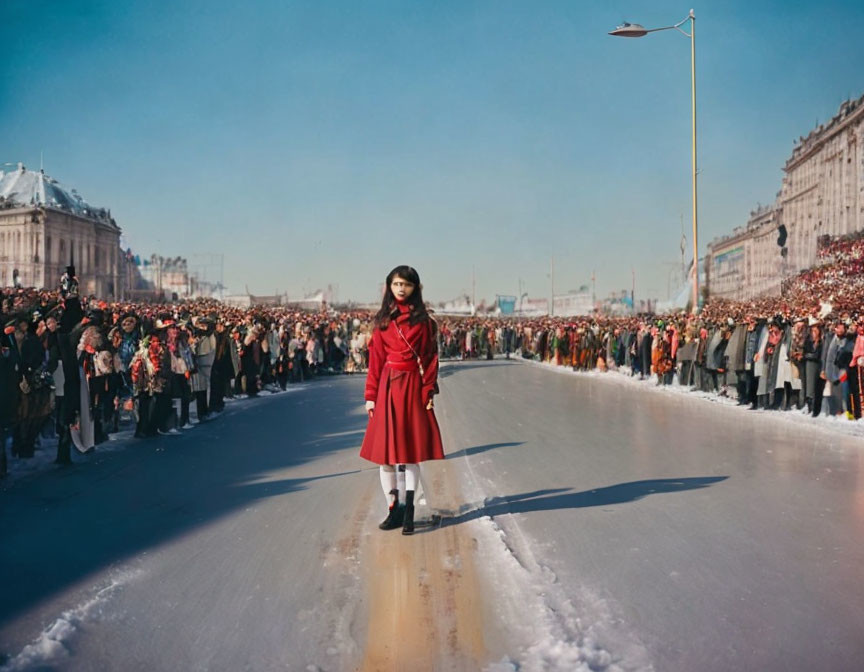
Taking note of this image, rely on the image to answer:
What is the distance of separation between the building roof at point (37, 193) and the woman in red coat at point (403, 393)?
218ft

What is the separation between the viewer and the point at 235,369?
597 inches

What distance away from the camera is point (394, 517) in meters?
5.43

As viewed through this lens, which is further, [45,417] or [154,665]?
[45,417]

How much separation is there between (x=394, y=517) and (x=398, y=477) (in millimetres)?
285

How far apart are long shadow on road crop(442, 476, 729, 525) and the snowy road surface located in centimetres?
4

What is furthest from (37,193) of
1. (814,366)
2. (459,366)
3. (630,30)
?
(814,366)

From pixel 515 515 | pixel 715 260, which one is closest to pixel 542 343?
pixel 515 515

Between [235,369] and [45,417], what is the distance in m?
6.67

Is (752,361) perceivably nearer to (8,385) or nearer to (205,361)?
(205,361)

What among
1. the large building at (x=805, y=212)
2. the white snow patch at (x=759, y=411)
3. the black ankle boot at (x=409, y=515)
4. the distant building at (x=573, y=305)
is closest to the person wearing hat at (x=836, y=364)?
the white snow patch at (x=759, y=411)

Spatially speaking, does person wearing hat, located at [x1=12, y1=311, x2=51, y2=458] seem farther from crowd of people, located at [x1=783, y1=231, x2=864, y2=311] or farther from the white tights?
crowd of people, located at [x1=783, y1=231, x2=864, y2=311]

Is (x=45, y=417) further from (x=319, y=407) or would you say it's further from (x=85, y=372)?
(x=319, y=407)

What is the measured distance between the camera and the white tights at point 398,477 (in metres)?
5.36

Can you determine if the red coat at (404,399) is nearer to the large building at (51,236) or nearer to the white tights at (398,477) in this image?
the white tights at (398,477)
